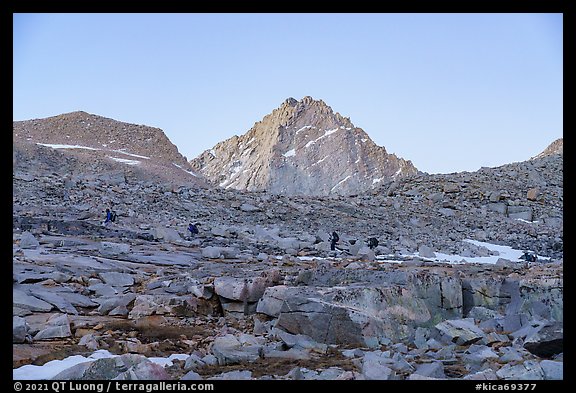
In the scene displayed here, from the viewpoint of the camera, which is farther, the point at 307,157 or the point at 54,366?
the point at 307,157

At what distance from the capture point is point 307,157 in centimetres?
11981

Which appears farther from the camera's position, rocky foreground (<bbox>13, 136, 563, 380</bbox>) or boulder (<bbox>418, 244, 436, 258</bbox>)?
boulder (<bbox>418, 244, 436, 258</bbox>)

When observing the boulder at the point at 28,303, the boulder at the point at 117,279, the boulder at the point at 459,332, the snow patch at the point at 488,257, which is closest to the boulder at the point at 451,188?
the snow patch at the point at 488,257

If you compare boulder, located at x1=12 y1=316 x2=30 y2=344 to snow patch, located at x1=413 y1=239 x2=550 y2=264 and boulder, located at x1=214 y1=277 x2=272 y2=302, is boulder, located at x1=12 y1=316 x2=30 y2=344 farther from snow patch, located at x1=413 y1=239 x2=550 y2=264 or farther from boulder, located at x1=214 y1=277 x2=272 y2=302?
snow patch, located at x1=413 y1=239 x2=550 y2=264

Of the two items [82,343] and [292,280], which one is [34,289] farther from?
[292,280]

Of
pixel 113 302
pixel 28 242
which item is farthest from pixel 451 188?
pixel 113 302

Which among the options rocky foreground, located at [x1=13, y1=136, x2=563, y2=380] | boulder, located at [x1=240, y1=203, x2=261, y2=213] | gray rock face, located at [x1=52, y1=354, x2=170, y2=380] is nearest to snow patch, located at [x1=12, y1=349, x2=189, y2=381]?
rocky foreground, located at [x1=13, y1=136, x2=563, y2=380]

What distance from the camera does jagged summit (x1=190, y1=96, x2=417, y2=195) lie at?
111m

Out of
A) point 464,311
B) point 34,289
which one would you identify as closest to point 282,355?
point 464,311

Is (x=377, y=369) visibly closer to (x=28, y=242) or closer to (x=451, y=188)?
(x=28, y=242)

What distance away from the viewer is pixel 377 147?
114812 millimetres

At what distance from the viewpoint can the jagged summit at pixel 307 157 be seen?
11147cm
